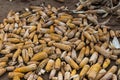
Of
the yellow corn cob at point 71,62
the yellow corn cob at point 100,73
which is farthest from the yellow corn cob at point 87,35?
the yellow corn cob at point 100,73

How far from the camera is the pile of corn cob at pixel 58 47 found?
2.96 metres

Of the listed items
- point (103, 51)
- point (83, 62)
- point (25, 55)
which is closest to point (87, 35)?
point (103, 51)

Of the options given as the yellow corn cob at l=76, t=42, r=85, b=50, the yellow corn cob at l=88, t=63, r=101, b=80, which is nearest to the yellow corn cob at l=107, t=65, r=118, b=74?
the yellow corn cob at l=88, t=63, r=101, b=80

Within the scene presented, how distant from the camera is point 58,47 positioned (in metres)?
3.24

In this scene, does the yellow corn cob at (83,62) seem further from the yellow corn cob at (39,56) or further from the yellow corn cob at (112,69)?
the yellow corn cob at (39,56)

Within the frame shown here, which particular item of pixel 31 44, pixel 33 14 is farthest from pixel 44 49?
pixel 33 14

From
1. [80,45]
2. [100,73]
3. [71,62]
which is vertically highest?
[80,45]

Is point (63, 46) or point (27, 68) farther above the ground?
point (63, 46)

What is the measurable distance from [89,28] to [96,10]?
1.40ft

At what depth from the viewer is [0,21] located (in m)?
3.82

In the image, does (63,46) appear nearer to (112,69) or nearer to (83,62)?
(83,62)

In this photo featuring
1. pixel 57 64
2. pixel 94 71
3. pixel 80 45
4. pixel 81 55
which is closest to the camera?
pixel 94 71

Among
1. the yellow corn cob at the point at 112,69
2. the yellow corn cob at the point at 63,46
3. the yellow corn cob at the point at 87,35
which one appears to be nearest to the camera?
the yellow corn cob at the point at 112,69

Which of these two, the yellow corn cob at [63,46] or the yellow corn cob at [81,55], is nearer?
the yellow corn cob at [81,55]
